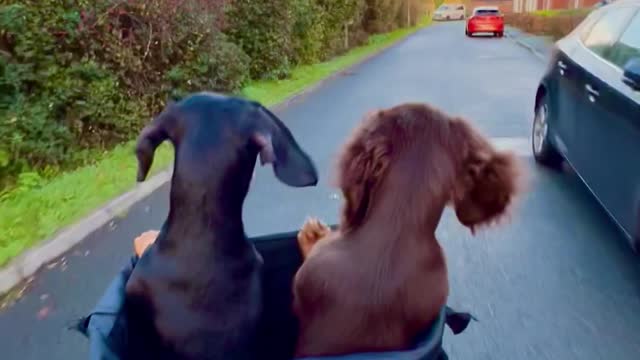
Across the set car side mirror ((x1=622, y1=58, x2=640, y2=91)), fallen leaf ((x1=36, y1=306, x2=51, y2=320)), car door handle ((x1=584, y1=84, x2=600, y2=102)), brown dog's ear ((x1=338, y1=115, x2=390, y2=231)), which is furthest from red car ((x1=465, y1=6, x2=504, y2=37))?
brown dog's ear ((x1=338, y1=115, x2=390, y2=231))

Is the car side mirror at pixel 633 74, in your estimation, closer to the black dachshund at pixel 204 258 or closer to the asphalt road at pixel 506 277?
the asphalt road at pixel 506 277

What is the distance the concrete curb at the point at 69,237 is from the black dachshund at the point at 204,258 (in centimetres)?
265

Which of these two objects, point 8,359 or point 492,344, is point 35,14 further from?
point 492,344

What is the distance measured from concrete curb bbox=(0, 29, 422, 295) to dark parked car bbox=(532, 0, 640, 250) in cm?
291

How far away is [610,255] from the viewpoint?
5.00 meters

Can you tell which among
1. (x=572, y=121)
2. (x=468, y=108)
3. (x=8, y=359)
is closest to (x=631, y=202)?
(x=572, y=121)

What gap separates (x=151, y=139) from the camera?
7.77ft

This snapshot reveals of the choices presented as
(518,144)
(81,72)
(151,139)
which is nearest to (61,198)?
(81,72)

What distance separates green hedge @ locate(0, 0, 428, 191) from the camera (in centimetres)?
770

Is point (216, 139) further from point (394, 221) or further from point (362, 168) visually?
point (394, 221)

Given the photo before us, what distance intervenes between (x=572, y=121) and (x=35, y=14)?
5560 millimetres

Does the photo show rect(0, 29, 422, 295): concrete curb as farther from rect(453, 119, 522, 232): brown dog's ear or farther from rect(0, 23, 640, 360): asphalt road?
rect(453, 119, 522, 232): brown dog's ear

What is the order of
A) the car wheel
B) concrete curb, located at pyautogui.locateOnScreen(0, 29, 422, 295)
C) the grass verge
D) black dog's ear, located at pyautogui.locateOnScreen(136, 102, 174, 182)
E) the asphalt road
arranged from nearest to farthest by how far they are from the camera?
black dog's ear, located at pyautogui.locateOnScreen(136, 102, 174, 182)
the asphalt road
concrete curb, located at pyautogui.locateOnScreen(0, 29, 422, 295)
the grass verge
the car wheel

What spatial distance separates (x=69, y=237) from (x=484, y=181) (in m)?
4.01
